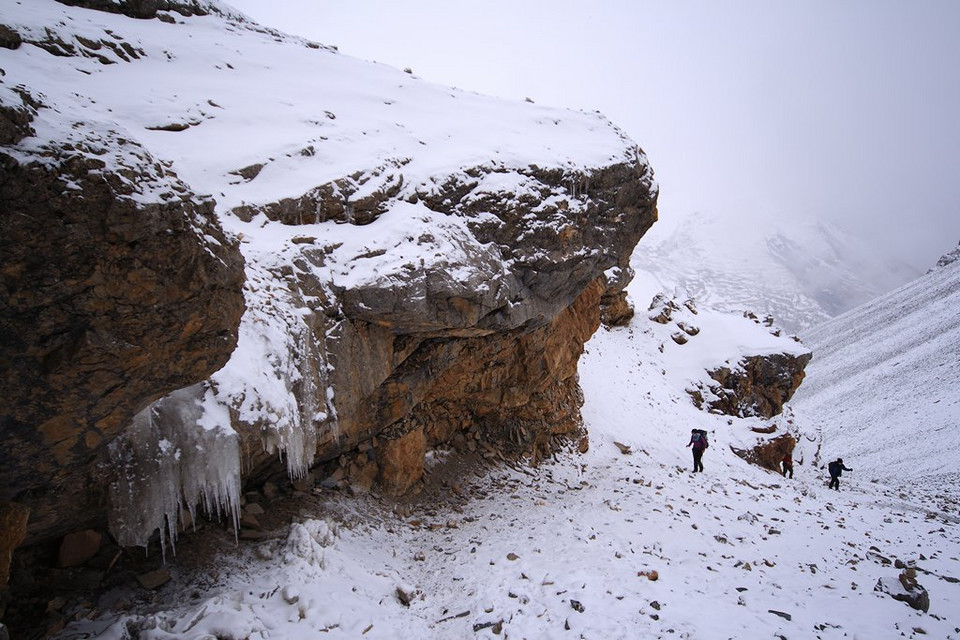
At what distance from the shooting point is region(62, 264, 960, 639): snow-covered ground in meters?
6.25

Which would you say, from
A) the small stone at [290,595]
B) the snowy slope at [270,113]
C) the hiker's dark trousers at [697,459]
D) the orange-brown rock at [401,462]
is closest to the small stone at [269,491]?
the small stone at [290,595]

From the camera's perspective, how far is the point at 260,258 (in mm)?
7809

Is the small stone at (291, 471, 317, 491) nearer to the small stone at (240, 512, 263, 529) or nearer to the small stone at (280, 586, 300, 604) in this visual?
the small stone at (240, 512, 263, 529)

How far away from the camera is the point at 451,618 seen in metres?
6.76

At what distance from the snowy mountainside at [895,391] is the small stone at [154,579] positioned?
32.8m

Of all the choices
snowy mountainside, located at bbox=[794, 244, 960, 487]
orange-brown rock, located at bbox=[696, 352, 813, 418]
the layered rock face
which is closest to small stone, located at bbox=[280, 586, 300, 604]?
the layered rock face

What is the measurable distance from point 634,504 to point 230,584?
28.5 feet

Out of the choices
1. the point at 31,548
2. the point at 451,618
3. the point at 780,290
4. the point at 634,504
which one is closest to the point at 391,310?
the point at 451,618

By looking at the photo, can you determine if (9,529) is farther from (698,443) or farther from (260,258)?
(698,443)

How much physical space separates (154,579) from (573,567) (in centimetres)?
615

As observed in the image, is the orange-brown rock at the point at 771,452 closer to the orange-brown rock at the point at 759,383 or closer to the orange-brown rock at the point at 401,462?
the orange-brown rock at the point at 759,383

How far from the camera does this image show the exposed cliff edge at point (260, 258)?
402cm

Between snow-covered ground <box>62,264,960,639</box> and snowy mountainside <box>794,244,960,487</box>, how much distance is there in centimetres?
1943

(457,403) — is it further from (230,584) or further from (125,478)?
(125,478)
